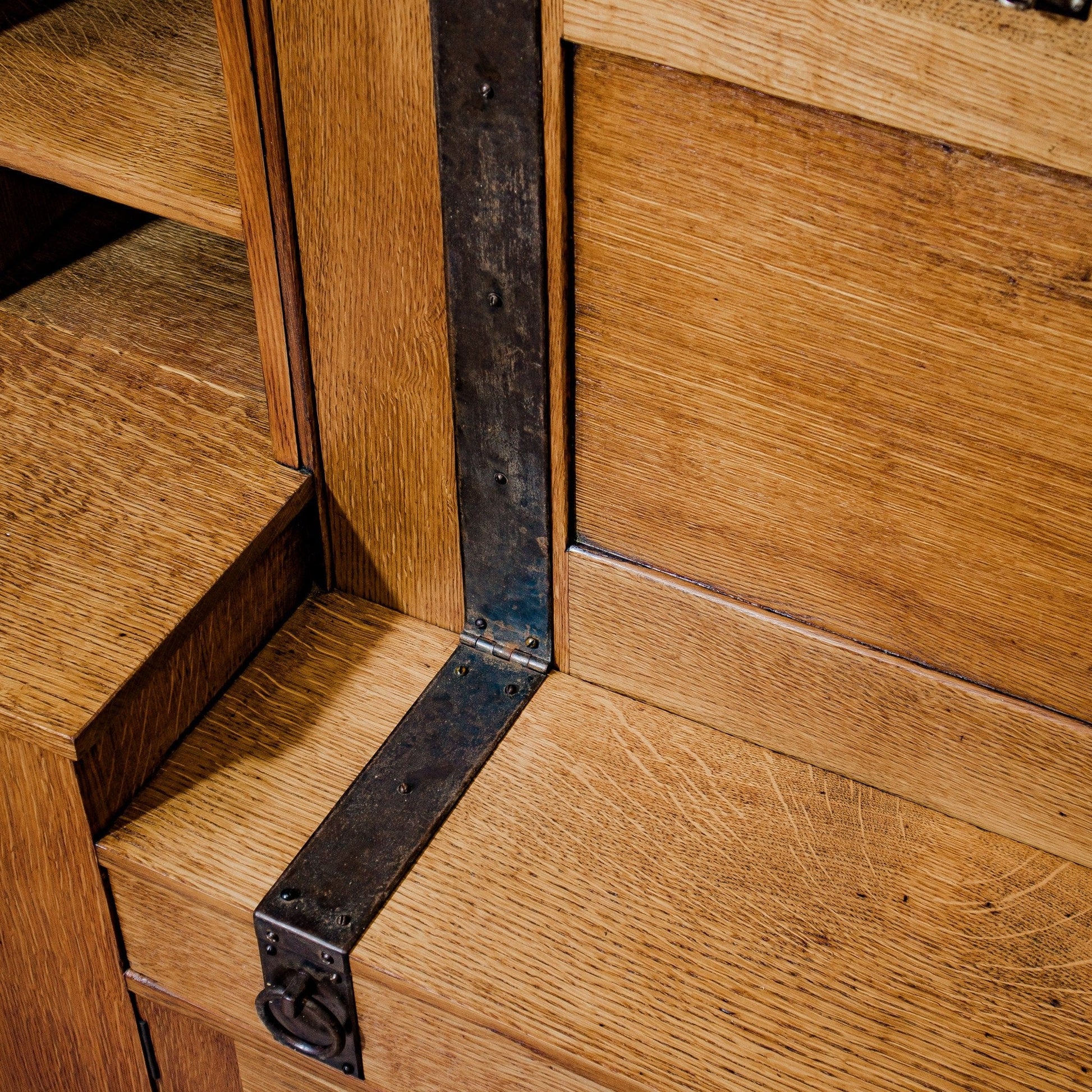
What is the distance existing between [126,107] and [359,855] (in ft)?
1.92

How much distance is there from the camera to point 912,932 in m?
0.98

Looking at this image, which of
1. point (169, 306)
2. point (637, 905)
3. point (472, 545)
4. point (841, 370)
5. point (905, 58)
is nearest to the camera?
point (905, 58)

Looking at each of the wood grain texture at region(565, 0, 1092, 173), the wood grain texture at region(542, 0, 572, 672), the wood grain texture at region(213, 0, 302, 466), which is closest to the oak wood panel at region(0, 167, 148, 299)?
the wood grain texture at region(213, 0, 302, 466)

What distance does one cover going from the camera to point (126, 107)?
1.11 metres

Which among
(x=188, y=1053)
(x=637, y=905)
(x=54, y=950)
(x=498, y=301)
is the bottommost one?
(x=188, y=1053)

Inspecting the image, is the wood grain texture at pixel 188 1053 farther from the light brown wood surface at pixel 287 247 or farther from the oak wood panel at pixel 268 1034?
the light brown wood surface at pixel 287 247

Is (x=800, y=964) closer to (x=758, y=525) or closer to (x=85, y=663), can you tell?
(x=758, y=525)

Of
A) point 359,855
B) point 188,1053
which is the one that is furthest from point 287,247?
point 188,1053

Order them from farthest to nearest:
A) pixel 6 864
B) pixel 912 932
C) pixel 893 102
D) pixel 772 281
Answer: pixel 6 864 → pixel 912 932 → pixel 772 281 → pixel 893 102

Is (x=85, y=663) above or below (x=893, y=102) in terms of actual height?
below

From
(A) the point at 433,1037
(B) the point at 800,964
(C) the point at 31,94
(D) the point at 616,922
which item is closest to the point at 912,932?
(B) the point at 800,964

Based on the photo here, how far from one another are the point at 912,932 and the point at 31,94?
89 centimetres

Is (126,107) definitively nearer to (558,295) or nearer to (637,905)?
(558,295)

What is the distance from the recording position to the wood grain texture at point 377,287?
2.95 ft
